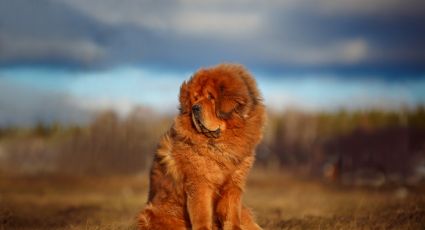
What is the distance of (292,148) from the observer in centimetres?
3862

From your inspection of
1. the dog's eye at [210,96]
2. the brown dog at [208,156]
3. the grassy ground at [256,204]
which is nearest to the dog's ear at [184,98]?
the brown dog at [208,156]

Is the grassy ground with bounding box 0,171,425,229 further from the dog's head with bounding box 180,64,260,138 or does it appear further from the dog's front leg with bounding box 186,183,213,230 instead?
the dog's head with bounding box 180,64,260,138

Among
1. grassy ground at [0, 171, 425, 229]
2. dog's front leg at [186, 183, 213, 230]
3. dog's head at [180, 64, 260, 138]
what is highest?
dog's head at [180, 64, 260, 138]

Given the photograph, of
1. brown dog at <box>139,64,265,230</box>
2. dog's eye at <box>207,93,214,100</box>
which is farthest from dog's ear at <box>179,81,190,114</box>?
dog's eye at <box>207,93,214,100</box>

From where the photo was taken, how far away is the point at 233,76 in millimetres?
6551

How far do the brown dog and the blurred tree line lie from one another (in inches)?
800

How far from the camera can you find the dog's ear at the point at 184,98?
6508mm

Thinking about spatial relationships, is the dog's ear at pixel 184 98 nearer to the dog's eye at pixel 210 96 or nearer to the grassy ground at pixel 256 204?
the dog's eye at pixel 210 96

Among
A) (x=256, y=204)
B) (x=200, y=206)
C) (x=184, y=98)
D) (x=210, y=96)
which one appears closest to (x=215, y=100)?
(x=210, y=96)

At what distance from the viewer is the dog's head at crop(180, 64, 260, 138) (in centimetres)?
638

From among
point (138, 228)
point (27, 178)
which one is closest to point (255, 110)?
point (138, 228)

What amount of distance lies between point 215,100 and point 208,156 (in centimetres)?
70

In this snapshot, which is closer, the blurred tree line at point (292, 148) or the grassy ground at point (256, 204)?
the grassy ground at point (256, 204)

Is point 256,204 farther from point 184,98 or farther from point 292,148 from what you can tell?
point 292,148
